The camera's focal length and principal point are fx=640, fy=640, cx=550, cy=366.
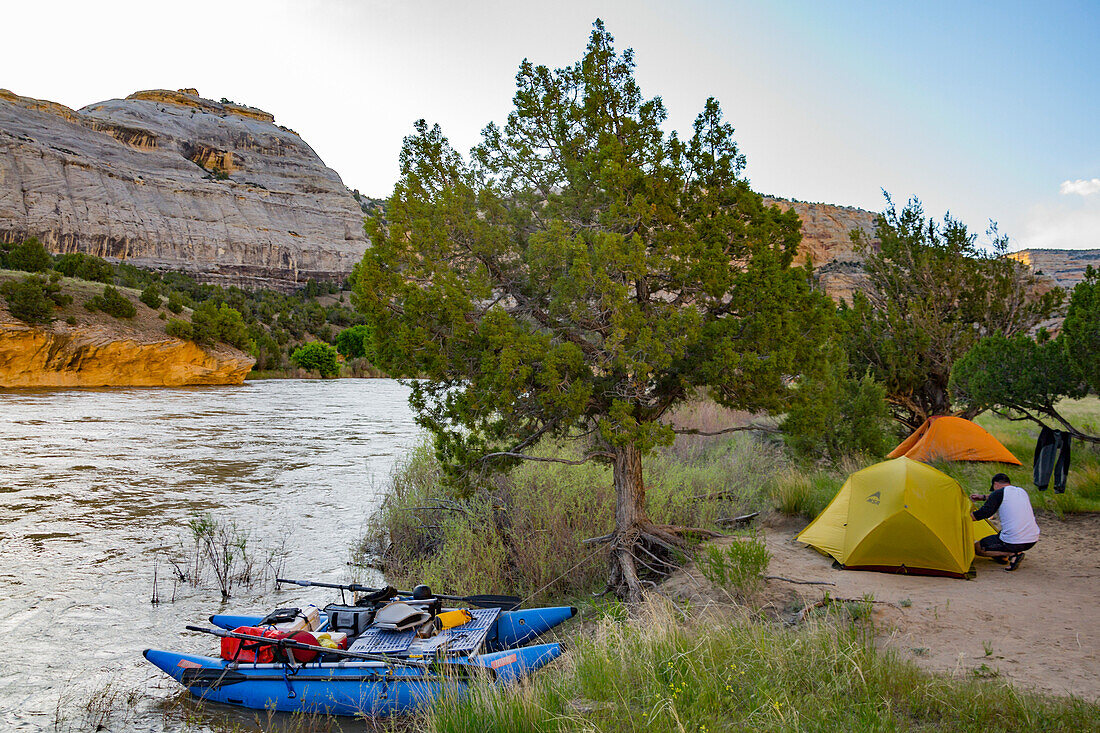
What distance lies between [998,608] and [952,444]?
7.85m

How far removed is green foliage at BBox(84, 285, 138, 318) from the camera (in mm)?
42719

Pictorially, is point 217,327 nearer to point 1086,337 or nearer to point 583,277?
point 583,277

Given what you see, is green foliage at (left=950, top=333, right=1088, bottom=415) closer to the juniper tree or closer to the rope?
the juniper tree

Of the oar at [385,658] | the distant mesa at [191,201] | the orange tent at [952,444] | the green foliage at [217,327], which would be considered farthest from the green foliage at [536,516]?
the distant mesa at [191,201]

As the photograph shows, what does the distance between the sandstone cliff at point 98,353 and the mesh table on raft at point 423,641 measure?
41775 millimetres

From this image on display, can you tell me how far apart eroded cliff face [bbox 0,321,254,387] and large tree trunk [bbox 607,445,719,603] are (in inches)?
1664

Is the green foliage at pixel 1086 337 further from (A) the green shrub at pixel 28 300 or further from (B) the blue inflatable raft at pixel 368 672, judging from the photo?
(A) the green shrub at pixel 28 300

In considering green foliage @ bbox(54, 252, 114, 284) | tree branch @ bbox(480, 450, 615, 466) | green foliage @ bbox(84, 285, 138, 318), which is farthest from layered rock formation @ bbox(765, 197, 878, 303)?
tree branch @ bbox(480, 450, 615, 466)

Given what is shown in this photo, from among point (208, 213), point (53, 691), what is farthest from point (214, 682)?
point (208, 213)

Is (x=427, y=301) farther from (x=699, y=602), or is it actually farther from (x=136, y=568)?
(x=136, y=568)

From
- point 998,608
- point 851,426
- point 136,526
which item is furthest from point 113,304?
point 998,608

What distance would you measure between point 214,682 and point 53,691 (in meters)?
1.97

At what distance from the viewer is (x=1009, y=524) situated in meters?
8.09

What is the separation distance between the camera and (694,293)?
25.1ft
